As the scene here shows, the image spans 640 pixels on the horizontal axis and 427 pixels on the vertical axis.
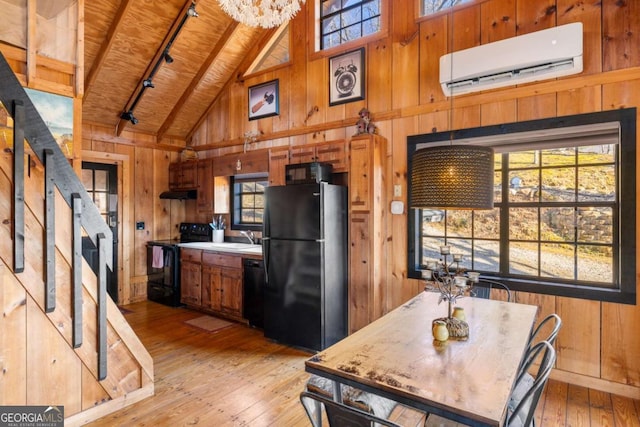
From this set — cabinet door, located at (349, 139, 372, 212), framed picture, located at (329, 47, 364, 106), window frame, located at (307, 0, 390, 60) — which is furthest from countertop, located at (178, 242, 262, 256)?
window frame, located at (307, 0, 390, 60)

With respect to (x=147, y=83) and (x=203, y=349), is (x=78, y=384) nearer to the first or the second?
(x=203, y=349)

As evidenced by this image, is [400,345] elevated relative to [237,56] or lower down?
lower down

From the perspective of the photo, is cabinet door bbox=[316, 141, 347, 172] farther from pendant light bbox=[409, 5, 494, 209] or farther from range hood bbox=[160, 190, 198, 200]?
range hood bbox=[160, 190, 198, 200]

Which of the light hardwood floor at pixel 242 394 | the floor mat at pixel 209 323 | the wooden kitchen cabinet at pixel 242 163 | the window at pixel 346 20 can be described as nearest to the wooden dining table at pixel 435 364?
the light hardwood floor at pixel 242 394

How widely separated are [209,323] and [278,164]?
7.24 feet

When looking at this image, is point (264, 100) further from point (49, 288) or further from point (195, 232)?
point (49, 288)

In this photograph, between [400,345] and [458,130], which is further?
[458,130]

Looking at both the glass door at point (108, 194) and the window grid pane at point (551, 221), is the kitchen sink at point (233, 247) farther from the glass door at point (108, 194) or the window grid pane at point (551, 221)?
the window grid pane at point (551, 221)

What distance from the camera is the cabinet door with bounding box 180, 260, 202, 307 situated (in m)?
4.83

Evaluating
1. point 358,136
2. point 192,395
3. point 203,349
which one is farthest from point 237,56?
point 192,395

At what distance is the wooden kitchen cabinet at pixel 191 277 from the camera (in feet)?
15.8

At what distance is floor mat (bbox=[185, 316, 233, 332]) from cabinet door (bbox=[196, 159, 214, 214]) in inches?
63.3

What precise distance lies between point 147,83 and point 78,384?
3.75 metres

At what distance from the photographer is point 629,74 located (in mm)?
2590
